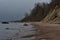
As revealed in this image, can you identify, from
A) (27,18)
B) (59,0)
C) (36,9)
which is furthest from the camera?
(27,18)

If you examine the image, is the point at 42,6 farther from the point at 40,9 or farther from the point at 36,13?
the point at 36,13

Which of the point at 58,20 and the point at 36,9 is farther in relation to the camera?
the point at 36,9

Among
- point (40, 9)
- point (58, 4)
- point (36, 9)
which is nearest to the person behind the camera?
point (58, 4)

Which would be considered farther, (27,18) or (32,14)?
(27,18)

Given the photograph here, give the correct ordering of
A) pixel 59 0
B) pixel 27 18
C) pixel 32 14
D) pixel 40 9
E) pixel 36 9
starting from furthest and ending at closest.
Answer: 1. pixel 27 18
2. pixel 32 14
3. pixel 36 9
4. pixel 40 9
5. pixel 59 0

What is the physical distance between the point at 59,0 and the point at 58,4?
8.91 ft

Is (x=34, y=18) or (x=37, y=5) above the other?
(x=37, y=5)

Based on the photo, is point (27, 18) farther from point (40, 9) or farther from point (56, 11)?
point (56, 11)

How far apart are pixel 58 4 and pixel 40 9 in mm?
43320

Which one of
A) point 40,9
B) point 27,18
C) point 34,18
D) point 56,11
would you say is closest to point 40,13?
point 40,9

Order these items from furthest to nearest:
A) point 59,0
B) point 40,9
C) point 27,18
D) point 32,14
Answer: point 27,18
point 32,14
point 40,9
point 59,0

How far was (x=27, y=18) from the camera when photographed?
323 feet

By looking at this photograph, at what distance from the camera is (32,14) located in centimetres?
9156

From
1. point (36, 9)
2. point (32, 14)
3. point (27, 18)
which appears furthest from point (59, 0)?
point (27, 18)
